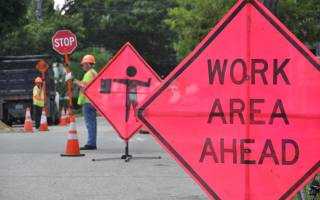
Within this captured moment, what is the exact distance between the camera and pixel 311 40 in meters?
27.9

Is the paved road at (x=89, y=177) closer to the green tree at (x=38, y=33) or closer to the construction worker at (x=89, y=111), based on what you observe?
the construction worker at (x=89, y=111)

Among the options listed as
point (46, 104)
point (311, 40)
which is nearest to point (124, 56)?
point (311, 40)

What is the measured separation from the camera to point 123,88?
1448 centimetres

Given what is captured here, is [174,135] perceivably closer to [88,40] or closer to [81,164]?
[81,164]

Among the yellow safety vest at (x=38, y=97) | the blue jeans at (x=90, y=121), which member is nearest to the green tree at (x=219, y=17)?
the blue jeans at (x=90, y=121)

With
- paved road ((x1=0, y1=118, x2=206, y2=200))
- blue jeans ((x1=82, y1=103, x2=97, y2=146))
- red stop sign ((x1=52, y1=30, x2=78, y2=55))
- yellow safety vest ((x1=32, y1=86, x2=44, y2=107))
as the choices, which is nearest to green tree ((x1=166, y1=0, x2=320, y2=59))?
red stop sign ((x1=52, y1=30, x2=78, y2=55))

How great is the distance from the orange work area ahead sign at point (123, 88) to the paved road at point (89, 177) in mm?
728

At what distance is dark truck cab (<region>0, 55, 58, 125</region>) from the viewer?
3119 cm

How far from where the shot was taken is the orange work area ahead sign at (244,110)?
5820mm

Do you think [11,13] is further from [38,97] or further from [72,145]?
[72,145]

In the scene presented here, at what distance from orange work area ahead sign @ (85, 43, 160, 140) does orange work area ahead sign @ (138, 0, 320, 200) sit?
824 centimetres

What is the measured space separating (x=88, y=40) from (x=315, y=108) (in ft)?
206

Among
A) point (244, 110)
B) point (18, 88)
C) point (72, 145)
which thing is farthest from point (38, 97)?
point (244, 110)

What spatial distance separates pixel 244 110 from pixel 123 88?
8.65m
